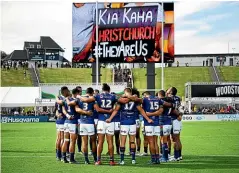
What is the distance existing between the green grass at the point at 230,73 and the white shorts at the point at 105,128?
→ 62.2 meters

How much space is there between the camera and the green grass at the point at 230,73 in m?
75.9

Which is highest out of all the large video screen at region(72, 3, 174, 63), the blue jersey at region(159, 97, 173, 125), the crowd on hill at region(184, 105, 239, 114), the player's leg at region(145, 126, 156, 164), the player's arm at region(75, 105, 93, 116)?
the large video screen at region(72, 3, 174, 63)

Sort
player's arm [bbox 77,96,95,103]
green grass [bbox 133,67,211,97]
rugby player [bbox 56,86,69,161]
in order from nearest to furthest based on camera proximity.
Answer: player's arm [bbox 77,96,95,103] < rugby player [bbox 56,86,69,161] < green grass [bbox 133,67,211,97]

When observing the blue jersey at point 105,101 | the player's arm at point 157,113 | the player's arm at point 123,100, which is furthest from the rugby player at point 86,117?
the player's arm at point 157,113

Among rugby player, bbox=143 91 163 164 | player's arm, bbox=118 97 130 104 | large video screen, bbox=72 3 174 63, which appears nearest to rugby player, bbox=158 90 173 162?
rugby player, bbox=143 91 163 164

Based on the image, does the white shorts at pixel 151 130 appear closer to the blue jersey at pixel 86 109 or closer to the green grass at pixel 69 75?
the blue jersey at pixel 86 109

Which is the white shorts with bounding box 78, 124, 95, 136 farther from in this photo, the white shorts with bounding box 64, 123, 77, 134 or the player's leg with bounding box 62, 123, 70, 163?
the player's leg with bounding box 62, 123, 70, 163

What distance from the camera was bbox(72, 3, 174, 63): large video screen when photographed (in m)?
39.8

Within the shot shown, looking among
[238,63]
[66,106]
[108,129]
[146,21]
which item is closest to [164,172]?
[108,129]

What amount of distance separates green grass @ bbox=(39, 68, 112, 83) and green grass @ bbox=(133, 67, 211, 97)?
447 centimetres

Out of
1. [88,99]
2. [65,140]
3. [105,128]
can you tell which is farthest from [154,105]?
[65,140]

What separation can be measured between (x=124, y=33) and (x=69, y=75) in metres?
40.1

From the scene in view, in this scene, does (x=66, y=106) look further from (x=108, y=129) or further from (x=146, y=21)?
(x=146, y=21)

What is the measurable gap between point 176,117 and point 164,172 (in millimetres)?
3163
